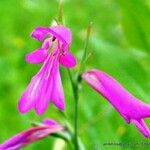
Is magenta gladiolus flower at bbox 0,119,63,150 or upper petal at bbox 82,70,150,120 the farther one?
magenta gladiolus flower at bbox 0,119,63,150

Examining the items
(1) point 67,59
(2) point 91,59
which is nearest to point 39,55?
(1) point 67,59

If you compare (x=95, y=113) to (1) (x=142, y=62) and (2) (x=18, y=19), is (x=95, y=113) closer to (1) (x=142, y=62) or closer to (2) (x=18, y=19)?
(1) (x=142, y=62)

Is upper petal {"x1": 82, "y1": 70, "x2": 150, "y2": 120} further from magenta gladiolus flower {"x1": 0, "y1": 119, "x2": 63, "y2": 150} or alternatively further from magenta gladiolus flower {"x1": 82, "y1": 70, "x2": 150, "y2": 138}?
magenta gladiolus flower {"x1": 0, "y1": 119, "x2": 63, "y2": 150}

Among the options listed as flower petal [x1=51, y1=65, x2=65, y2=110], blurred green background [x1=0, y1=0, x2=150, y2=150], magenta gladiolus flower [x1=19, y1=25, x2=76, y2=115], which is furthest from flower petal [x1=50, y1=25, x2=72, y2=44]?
blurred green background [x1=0, y1=0, x2=150, y2=150]

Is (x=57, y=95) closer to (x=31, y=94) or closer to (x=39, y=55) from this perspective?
(x=31, y=94)

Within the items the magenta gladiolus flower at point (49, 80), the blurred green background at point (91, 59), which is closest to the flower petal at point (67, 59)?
the magenta gladiolus flower at point (49, 80)
